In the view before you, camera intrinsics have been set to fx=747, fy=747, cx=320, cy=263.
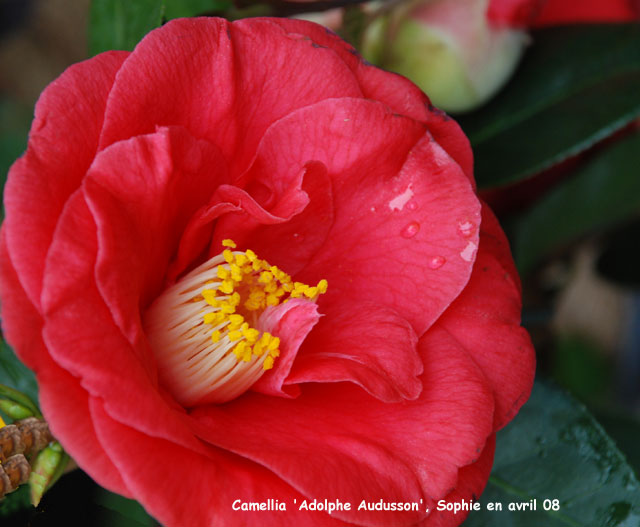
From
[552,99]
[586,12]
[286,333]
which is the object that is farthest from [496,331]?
[586,12]

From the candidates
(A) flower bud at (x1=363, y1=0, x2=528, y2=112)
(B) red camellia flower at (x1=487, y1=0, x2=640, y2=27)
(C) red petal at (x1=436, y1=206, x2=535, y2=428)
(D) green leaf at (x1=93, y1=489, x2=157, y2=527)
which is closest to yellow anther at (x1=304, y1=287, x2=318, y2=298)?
(C) red petal at (x1=436, y1=206, x2=535, y2=428)

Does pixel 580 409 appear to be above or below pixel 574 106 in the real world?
below

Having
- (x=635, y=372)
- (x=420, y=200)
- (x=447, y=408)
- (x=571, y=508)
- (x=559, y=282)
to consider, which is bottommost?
(x=635, y=372)

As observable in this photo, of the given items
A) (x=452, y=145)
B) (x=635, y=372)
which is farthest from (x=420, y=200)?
(x=635, y=372)

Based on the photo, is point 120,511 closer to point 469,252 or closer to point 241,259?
point 241,259

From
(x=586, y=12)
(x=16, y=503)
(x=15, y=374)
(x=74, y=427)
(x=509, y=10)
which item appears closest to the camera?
(x=74, y=427)

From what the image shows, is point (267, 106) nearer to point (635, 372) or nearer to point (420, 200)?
point (420, 200)

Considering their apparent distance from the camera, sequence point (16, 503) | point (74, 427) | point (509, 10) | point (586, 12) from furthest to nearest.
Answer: point (586, 12) → point (509, 10) → point (16, 503) → point (74, 427)
